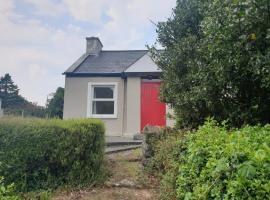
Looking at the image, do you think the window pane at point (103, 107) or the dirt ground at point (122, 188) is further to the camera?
the window pane at point (103, 107)

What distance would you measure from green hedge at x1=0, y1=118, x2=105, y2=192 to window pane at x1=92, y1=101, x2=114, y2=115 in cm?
840

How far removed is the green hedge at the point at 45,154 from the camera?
661 cm

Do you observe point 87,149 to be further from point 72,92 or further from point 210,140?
point 72,92

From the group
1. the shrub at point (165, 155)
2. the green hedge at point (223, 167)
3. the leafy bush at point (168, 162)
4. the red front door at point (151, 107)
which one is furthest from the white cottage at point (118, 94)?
the green hedge at point (223, 167)

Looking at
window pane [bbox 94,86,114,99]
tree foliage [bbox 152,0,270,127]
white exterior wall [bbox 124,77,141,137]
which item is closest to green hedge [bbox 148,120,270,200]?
tree foliage [bbox 152,0,270,127]

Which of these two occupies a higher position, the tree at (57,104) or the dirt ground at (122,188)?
the tree at (57,104)

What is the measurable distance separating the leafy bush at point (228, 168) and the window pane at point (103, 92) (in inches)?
435

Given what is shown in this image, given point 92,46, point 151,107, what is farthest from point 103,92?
point 92,46

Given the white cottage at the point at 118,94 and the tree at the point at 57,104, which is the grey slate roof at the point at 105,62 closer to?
the white cottage at the point at 118,94

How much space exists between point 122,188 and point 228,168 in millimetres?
3949

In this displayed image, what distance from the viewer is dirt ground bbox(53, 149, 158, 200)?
617cm

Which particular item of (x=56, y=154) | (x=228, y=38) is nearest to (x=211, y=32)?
(x=228, y=38)

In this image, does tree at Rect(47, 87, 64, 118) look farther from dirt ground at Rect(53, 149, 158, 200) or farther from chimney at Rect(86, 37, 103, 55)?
dirt ground at Rect(53, 149, 158, 200)

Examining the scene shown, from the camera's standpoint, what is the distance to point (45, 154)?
6734 mm
